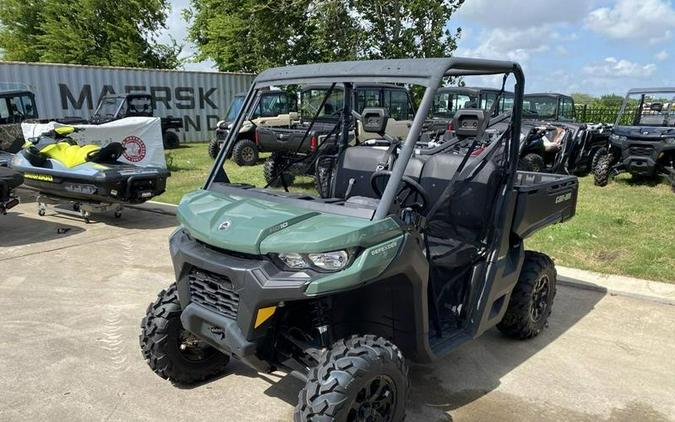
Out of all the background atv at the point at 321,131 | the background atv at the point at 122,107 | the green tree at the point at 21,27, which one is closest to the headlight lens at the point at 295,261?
the background atv at the point at 321,131

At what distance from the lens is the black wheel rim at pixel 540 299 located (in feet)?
13.0

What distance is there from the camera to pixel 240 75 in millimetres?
21453

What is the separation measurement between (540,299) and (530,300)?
0.26 meters

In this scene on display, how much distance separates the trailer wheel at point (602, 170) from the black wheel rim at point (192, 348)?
9086mm

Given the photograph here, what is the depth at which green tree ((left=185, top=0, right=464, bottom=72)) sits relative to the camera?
18531 millimetres

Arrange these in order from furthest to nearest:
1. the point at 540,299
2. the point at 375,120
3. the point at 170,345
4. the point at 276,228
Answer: the point at 540,299
the point at 375,120
the point at 170,345
the point at 276,228

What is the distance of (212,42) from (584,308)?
24.1 meters

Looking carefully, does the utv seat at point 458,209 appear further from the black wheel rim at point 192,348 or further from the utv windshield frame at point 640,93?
the utv windshield frame at point 640,93

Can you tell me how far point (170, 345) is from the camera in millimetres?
3129

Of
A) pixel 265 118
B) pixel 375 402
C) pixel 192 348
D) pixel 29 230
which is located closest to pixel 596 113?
pixel 265 118

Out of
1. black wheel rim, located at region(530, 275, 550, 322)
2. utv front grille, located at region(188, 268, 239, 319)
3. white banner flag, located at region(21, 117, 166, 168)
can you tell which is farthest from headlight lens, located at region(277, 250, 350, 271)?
white banner flag, located at region(21, 117, 166, 168)

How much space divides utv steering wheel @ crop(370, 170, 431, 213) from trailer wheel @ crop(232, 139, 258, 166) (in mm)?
9663

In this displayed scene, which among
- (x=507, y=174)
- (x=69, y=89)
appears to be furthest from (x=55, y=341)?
(x=69, y=89)

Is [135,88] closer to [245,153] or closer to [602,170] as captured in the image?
[245,153]
